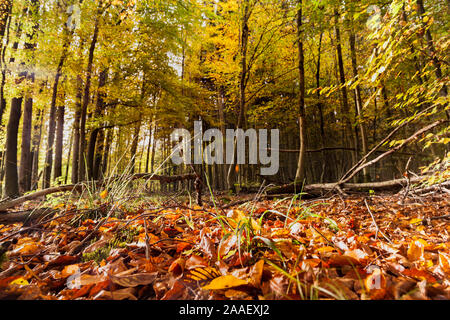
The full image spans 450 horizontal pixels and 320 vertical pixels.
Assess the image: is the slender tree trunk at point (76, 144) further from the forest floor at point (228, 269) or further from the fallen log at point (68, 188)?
the forest floor at point (228, 269)

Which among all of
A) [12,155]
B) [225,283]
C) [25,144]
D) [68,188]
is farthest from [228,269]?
[25,144]

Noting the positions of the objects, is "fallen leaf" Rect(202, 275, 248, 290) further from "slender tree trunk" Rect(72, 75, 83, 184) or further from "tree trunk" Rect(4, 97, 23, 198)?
"tree trunk" Rect(4, 97, 23, 198)

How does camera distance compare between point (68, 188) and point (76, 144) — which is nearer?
point (68, 188)

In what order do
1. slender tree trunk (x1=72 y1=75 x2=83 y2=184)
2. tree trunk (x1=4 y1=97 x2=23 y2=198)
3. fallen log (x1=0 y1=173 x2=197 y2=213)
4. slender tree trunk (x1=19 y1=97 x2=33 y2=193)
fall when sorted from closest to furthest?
1. fallen log (x1=0 y1=173 x2=197 y2=213)
2. tree trunk (x1=4 y1=97 x2=23 y2=198)
3. slender tree trunk (x1=72 y1=75 x2=83 y2=184)
4. slender tree trunk (x1=19 y1=97 x2=33 y2=193)

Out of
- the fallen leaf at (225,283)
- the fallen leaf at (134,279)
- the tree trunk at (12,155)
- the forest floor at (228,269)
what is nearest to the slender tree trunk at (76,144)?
the tree trunk at (12,155)

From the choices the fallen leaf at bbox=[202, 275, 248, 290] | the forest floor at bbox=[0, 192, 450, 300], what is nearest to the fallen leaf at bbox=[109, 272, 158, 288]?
the forest floor at bbox=[0, 192, 450, 300]

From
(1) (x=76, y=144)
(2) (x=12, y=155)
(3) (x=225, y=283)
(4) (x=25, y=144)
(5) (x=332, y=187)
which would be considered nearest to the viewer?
(3) (x=225, y=283)

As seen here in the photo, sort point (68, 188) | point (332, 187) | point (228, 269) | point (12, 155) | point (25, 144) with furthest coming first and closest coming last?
point (25, 144)
point (12, 155)
point (332, 187)
point (68, 188)
point (228, 269)

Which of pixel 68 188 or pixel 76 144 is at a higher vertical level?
pixel 76 144

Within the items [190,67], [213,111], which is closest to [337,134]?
[213,111]

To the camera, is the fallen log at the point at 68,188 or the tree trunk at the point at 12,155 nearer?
the fallen log at the point at 68,188

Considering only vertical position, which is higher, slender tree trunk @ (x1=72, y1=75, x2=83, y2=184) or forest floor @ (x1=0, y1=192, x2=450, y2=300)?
slender tree trunk @ (x1=72, y1=75, x2=83, y2=184)

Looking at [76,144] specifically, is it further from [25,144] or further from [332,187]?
[332,187]
